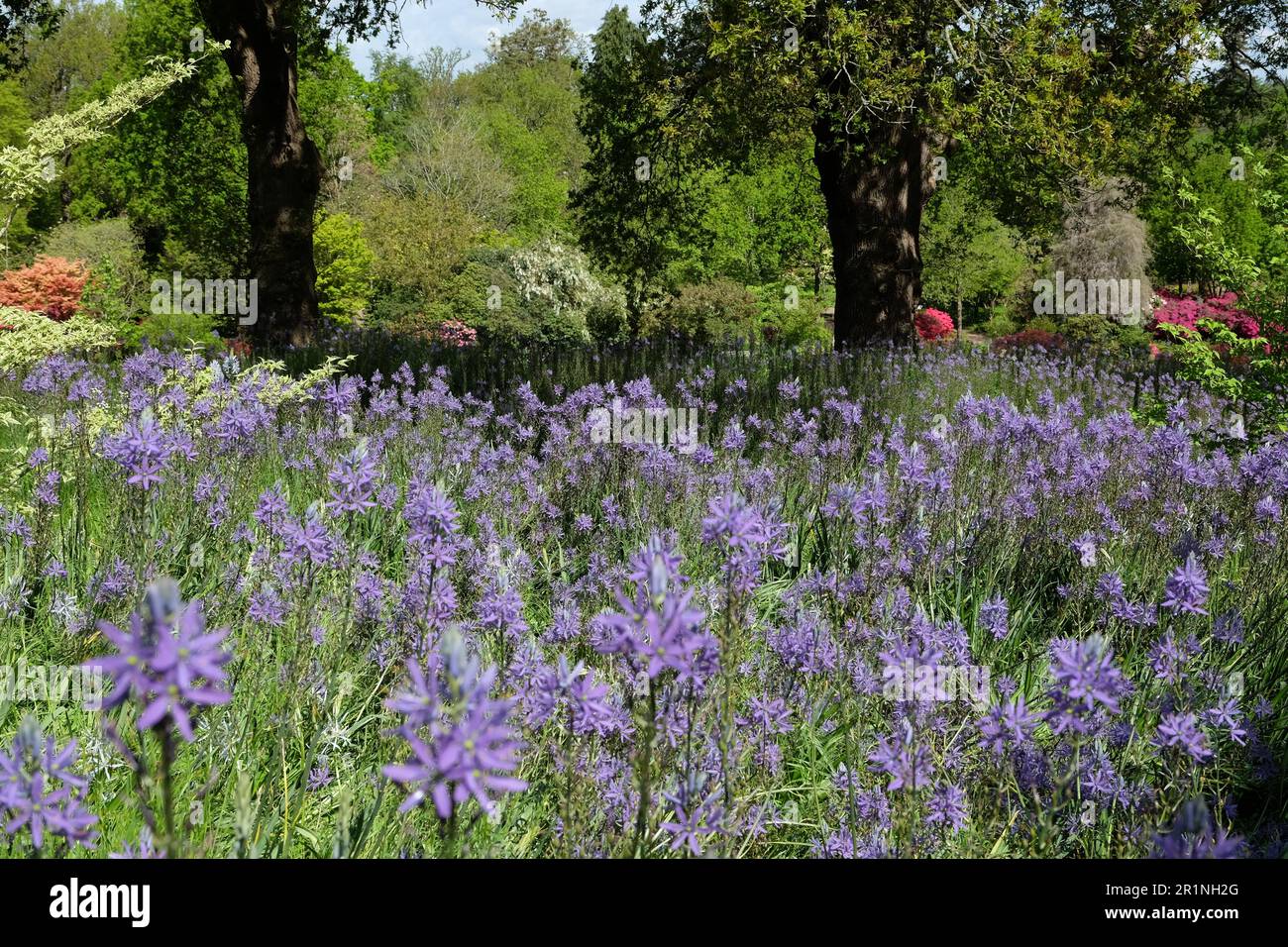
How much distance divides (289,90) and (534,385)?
6.78m

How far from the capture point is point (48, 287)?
1589 cm

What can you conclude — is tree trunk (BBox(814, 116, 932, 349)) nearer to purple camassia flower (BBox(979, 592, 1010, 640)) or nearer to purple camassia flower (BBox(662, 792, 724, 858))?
purple camassia flower (BBox(979, 592, 1010, 640))

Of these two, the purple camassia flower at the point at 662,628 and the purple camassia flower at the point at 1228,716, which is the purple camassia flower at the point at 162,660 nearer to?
the purple camassia flower at the point at 662,628

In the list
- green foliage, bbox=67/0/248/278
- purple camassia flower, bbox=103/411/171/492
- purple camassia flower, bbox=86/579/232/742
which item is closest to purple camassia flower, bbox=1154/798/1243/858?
purple camassia flower, bbox=86/579/232/742

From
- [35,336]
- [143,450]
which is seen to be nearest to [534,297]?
[35,336]

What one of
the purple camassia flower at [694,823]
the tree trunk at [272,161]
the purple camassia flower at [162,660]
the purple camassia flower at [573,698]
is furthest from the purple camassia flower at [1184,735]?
the tree trunk at [272,161]

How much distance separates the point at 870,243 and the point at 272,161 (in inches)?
292

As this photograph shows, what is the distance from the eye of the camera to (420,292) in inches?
890

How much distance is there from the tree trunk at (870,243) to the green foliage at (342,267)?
47.4 ft

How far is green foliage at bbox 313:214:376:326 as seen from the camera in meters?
22.4

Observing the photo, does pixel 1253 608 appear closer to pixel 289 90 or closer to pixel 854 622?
pixel 854 622

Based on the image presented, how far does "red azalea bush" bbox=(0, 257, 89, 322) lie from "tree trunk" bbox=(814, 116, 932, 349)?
12143mm
